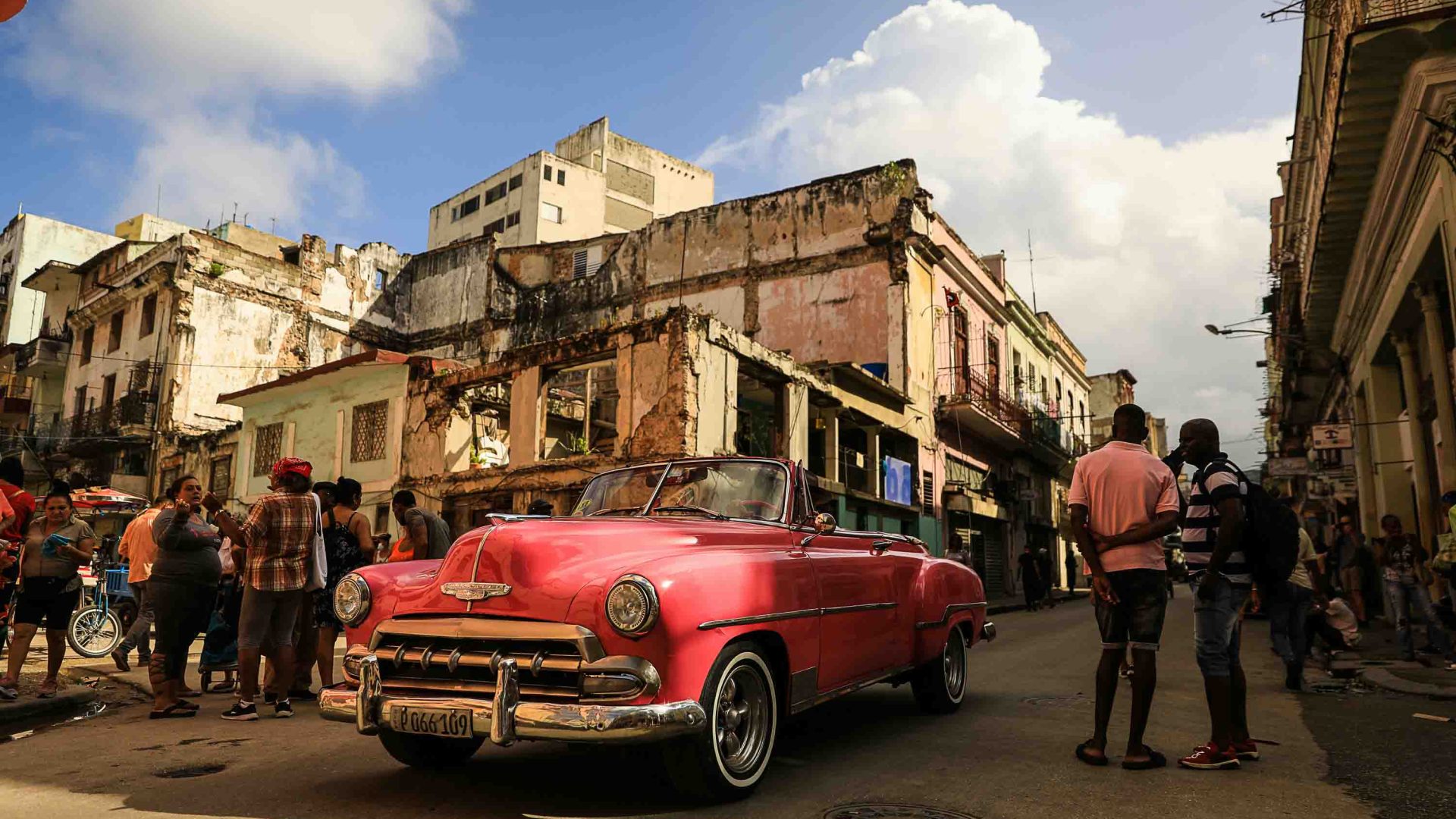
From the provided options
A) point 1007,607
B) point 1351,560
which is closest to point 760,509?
point 1351,560

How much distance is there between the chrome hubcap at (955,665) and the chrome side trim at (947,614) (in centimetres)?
14

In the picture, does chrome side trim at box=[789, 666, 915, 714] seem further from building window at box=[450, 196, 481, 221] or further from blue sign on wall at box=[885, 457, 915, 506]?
building window at box=[450, 196, 481, 221]

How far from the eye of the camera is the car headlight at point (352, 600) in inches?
164

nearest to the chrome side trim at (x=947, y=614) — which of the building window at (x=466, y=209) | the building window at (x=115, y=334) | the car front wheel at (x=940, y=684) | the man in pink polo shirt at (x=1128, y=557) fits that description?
the car front wheel at (x=940, y=684)

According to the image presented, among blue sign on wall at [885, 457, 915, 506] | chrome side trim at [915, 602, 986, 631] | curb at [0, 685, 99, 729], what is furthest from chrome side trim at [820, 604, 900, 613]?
blue sign on wall at [885, 457, 915, 506]

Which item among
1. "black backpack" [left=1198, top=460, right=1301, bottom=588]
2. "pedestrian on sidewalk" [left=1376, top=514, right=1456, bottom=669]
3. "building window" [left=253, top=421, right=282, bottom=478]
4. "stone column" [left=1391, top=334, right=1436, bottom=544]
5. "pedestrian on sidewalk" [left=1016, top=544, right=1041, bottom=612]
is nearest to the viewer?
"black backpack" [left=1198, top=460, right=1301, bottom=588]

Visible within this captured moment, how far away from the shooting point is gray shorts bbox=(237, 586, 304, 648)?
18.7 ft

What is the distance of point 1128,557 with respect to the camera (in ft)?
14.4

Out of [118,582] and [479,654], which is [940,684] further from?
[118,582]

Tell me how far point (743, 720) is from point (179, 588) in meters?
4.07

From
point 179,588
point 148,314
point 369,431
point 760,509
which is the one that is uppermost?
point 148,314

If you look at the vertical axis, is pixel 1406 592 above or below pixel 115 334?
below

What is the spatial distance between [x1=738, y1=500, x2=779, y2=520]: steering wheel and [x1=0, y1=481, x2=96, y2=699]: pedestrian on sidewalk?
489 centimetres

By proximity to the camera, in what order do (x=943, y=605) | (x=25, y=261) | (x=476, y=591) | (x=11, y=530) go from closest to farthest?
(x=476, y=591)
(x=943, y=605)
(x=11, y=530)
(x=25, y=261)
